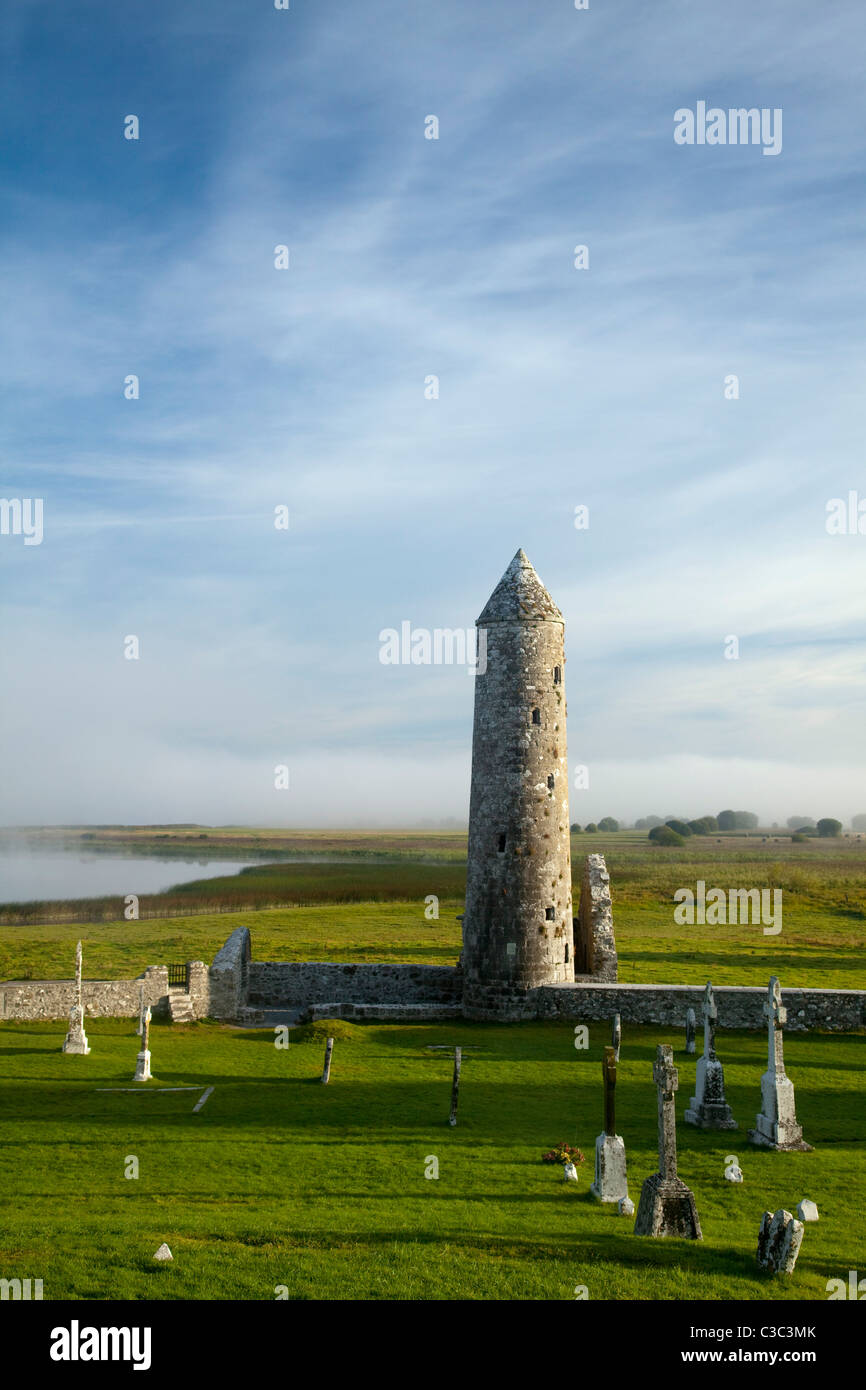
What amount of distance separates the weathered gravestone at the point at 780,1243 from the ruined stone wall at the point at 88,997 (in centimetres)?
2077

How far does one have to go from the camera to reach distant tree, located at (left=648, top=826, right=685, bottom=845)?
526 ft

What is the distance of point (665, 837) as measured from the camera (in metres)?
163

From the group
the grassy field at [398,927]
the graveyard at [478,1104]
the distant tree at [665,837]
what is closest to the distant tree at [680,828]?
the distant tree at [665,837]

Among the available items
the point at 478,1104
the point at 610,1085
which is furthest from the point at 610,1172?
the point at 478,1104

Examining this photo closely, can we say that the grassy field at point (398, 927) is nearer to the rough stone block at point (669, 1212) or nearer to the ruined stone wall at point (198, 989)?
the ruined stone wall at point (198, 989)

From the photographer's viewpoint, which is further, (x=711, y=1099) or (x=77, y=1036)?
(x=77, y=1036)

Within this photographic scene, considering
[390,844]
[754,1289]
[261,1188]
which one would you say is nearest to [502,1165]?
[261,1188]

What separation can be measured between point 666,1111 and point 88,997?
20.7 metres

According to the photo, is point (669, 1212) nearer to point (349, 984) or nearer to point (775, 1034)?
point (775, 1034)

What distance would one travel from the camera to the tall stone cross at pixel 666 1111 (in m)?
13.0

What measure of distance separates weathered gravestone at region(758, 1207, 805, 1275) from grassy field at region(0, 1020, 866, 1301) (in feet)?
0.57

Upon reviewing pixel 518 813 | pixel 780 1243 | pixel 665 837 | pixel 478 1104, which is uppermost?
pixel 518 813

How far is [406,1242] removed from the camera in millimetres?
12070
